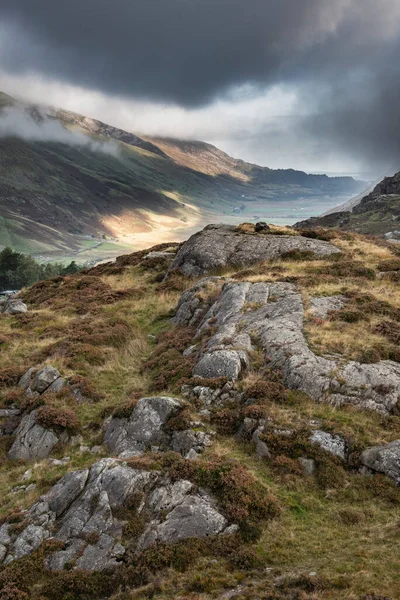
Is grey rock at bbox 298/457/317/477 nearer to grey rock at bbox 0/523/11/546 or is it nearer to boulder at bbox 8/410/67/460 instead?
grey rock at bbox 0/523/11/546

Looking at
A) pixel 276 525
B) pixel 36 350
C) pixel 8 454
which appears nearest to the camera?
pixel 276 525

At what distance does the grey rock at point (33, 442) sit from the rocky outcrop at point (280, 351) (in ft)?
26.0

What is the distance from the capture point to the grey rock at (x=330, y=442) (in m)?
14.6

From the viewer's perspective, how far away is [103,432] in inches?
739

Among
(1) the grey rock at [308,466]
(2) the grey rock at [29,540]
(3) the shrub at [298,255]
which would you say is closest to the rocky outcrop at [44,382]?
(2) the grey rock at [29,540]

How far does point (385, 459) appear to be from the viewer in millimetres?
13742

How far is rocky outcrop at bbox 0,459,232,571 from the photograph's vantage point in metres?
11.9

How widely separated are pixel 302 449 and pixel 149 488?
5905 millimetres

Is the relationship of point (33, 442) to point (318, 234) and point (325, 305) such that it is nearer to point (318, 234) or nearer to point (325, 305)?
point (325, 305)

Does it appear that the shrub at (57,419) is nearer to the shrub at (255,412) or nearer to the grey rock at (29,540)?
the grey rock at (29,540)

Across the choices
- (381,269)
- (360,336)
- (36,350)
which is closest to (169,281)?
(36,350)

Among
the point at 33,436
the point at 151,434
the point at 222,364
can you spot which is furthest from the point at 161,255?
the point at 151,434

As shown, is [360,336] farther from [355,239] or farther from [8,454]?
[355,239]

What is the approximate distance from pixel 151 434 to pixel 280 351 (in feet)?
25.6
